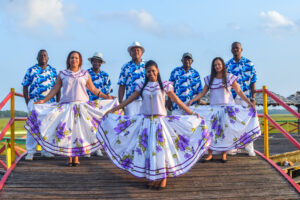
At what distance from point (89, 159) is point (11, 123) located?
1517mm

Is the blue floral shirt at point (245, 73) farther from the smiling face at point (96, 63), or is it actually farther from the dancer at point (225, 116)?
the smiling face at point (96, 63)

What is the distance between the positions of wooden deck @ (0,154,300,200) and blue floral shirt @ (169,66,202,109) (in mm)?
1556

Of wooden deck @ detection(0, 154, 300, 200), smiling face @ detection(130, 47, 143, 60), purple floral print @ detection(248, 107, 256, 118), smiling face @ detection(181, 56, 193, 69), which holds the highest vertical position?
smiling face @ detection(130, 47, 143, 60)

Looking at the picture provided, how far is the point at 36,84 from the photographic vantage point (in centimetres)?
570

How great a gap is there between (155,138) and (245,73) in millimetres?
2935

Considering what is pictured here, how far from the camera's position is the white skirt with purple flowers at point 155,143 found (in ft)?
13.0

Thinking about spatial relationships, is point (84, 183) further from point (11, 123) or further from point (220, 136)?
point (220, 136)

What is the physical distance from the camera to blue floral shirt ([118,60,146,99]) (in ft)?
19.6

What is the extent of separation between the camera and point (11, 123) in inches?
207

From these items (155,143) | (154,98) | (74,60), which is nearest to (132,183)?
(155,143)

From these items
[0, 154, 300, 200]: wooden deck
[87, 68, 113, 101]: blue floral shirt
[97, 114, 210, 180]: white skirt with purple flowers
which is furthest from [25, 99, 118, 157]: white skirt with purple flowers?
[87, 68, 113, 101]: blue floral shirt

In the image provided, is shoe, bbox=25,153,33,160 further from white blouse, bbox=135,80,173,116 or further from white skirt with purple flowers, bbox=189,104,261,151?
white skirt with purple flowers, bbox=189,104,261,151

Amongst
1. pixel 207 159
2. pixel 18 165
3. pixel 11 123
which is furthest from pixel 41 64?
pixel 207 159

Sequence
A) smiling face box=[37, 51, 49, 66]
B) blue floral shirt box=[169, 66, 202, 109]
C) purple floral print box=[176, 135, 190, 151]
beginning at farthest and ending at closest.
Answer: blue floral shirt box=[169, 66, 202, 109] → smiling face box=[37, 51, 49, 66] → purple floral print box=[176, 135, 190, 151]
